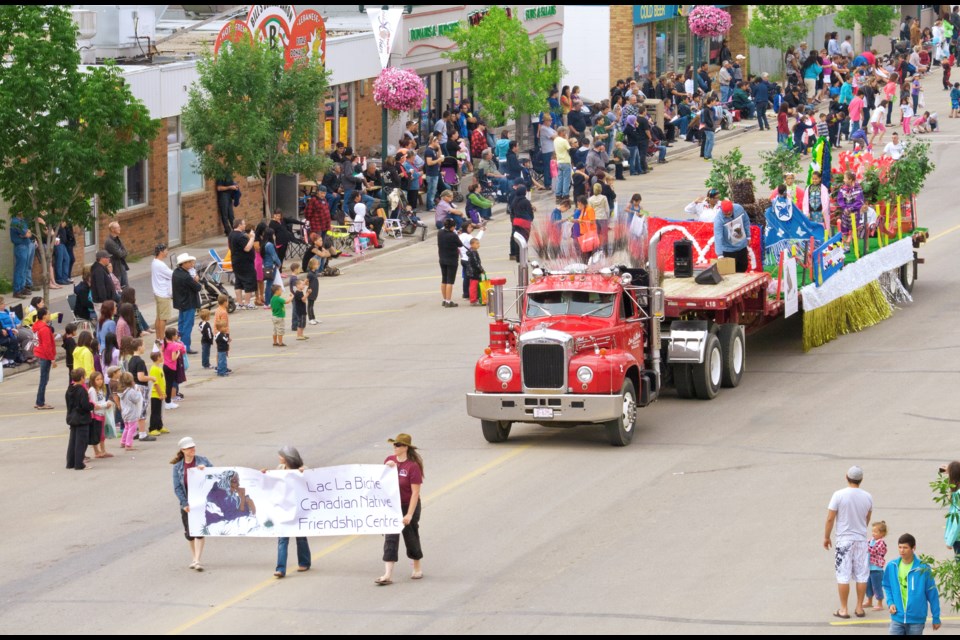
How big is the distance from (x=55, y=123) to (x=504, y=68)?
1772cm

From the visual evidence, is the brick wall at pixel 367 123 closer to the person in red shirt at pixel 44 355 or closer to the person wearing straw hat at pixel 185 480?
the person in red shirt at pixel 44 355

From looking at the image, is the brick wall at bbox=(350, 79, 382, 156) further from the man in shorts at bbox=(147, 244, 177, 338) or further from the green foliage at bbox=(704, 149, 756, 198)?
the green foliage at bbox=(704, 149, 756, 198)

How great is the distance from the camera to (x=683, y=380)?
24047mm

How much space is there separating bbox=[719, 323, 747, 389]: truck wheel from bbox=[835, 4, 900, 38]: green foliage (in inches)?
1712

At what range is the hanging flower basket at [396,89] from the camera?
4094 cm

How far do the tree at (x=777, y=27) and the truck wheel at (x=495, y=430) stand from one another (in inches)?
1627

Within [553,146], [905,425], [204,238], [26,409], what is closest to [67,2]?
[26,409]

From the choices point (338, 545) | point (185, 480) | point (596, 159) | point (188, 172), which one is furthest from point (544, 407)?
point (596, 159)

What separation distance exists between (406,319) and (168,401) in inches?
269

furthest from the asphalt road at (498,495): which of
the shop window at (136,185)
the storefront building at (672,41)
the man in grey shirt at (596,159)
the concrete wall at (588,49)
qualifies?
the storefront building at (672,41)

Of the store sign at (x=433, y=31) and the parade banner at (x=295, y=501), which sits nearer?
the parade banner at (x=295, y=501)

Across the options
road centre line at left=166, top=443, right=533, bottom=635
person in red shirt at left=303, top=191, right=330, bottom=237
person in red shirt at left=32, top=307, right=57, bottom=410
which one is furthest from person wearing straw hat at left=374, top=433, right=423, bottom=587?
person in red shirt at left=303, top=191, right=330, bottom=237

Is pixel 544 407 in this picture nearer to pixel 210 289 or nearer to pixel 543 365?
pixel 543 365

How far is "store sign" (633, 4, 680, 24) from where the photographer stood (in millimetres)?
59531
